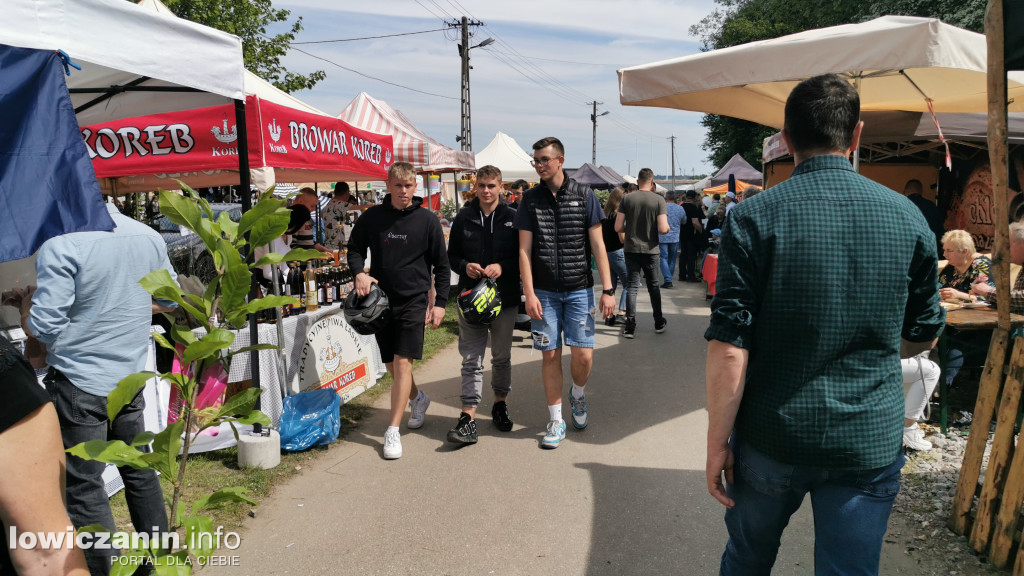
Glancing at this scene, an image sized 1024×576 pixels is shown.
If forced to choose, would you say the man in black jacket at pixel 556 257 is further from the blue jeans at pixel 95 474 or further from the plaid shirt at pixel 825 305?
the plaid shirt at pixel 825 305

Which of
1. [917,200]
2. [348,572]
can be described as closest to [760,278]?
[348,572]

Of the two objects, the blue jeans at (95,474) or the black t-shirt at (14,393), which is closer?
the black t-shirt at (14,393)

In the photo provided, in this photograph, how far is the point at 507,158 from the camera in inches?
813

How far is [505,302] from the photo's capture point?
15.2ft

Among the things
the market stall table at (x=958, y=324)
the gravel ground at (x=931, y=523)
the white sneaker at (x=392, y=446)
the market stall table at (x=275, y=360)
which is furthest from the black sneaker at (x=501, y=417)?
the market stall table at (x=958, y=324)

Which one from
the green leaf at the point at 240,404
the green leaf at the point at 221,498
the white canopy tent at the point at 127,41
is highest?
the white canopy tent at the point at 127,41

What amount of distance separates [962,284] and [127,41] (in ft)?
20.1

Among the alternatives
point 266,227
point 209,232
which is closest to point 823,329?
point 266,227

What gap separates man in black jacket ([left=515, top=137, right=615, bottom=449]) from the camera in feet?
14.0

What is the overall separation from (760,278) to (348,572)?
7.74 feet

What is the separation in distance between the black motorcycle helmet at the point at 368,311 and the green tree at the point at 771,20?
1436 cm

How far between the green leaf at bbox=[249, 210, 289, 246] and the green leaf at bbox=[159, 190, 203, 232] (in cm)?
14

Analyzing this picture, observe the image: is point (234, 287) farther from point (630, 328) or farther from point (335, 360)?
point (630, 328)

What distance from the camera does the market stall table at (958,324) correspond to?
4.18 m
